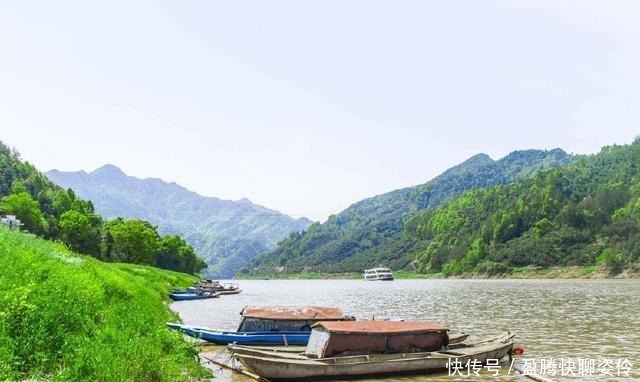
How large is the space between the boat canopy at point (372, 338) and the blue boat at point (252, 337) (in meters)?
6.68

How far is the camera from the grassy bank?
14758 mm

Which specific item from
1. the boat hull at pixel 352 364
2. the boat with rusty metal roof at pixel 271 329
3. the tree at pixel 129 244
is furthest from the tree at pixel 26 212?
the boat hull at pixel 352 364

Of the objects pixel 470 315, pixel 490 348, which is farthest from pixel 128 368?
pixel 470 315

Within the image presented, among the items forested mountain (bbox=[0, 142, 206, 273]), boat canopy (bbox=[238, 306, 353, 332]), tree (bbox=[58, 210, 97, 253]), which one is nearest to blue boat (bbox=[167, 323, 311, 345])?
boat canopy (bbox=[238, 306, 353, 332])

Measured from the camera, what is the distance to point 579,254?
182 meters

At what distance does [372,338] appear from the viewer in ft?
90.0

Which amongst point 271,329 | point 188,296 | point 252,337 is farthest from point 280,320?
point 188,296

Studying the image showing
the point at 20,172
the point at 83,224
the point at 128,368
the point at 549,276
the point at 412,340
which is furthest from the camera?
the point at 20,172

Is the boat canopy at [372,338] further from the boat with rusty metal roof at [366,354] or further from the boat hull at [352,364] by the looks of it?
the boat hull at [352,364]

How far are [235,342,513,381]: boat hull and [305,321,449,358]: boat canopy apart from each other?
74 cm

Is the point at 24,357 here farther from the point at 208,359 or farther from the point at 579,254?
the point at 579,254

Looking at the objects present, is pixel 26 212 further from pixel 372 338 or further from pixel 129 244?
pixel 372 338

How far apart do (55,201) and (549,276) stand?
516 feet

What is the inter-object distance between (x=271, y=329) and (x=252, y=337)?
1.48 meters
